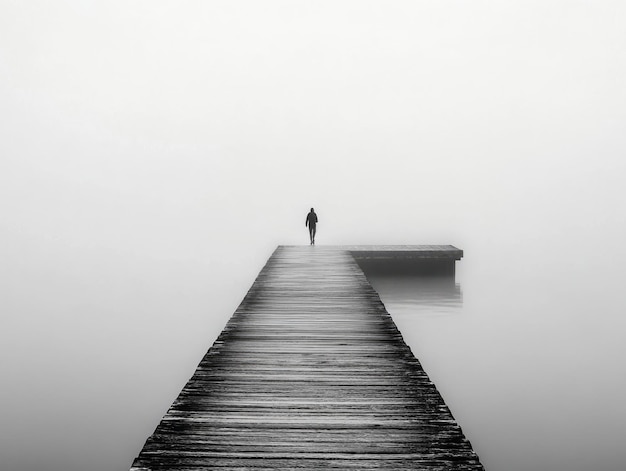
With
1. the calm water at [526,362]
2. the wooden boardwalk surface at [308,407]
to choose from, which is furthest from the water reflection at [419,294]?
the wooden boardwalk surface at [308,407]

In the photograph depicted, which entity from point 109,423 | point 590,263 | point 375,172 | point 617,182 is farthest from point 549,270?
point 617,182

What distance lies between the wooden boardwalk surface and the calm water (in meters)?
1.93

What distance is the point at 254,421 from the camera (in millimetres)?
4590

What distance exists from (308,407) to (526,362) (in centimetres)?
701

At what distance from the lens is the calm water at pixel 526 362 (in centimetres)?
715

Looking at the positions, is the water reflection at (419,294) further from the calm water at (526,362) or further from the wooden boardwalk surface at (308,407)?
the wooden boardwalk surface at (308,407)

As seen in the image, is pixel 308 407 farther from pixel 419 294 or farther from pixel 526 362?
pixel 419 294

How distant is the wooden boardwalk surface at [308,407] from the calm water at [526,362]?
193 cm

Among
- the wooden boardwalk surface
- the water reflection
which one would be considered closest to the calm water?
the water reflection

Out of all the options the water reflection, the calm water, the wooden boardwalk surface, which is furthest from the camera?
the water reflection

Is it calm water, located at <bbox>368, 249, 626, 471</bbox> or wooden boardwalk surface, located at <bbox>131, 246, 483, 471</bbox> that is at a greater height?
wooden boardwalk surface, located at <bbox>131, 246, 483, 471</bbox>

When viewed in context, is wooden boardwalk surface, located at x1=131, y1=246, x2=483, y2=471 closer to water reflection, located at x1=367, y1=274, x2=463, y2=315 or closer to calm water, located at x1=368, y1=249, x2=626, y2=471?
calm water, located at x1=368, y1=249, x2=626, y2=471

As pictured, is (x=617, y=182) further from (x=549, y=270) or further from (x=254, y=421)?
(x=254, y=421)

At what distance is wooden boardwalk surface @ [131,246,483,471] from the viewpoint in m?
4.01
